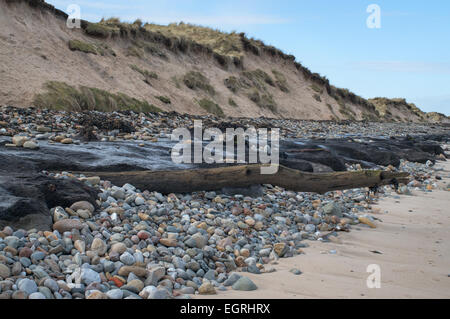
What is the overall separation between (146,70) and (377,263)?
16362 millimetres

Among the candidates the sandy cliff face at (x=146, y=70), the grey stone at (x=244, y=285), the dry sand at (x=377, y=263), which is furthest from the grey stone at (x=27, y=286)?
the sandy cliff face at (x=146, y=70)

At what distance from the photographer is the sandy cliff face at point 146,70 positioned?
12.8 meters

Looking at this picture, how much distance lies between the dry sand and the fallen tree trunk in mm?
673

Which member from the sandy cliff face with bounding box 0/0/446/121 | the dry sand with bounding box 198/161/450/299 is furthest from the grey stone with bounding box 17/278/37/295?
the sandy cliff face with bounding box 0/0/446/121

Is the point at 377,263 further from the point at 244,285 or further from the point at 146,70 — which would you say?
the point at 146,70

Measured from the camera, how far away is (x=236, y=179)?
202 inches

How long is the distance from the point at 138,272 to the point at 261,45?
29.3 metres

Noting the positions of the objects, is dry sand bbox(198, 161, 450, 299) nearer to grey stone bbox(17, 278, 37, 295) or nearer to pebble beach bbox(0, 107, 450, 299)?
pebble beach bbox(0, 107, 450, 299)

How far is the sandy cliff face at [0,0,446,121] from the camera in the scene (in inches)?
504

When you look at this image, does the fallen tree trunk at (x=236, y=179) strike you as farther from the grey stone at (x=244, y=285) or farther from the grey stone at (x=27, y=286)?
the grey stone at (x=27, y=286)

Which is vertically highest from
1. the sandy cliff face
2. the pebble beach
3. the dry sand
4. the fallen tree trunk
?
the sandy cliff face

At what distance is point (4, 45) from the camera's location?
515 inches
